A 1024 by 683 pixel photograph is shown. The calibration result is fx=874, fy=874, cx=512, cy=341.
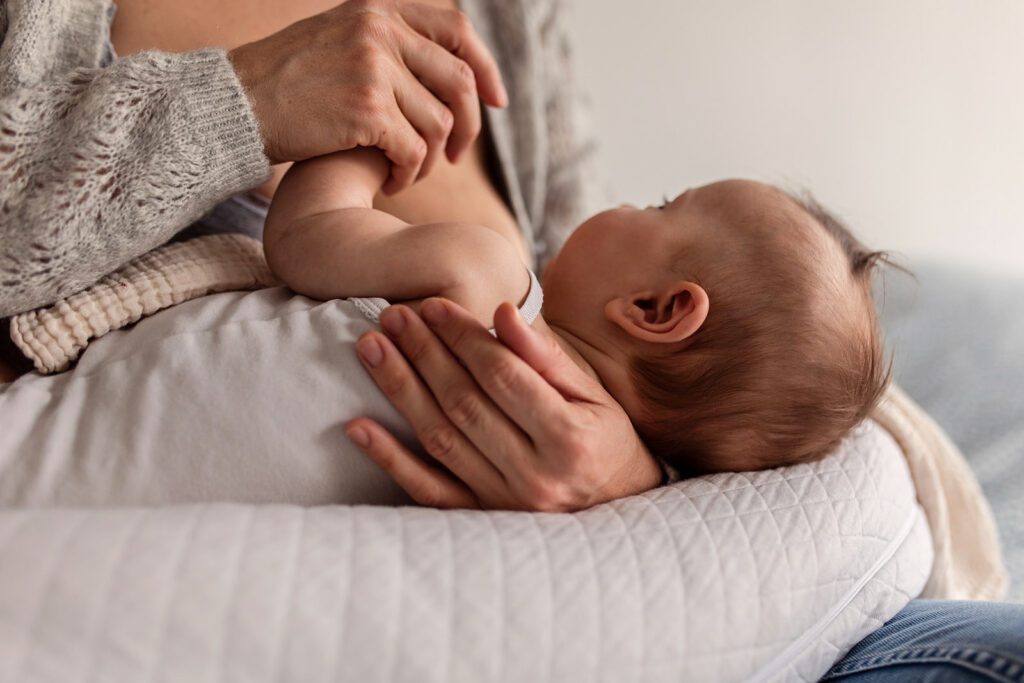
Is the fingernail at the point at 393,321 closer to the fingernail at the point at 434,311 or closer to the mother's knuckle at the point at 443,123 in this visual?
the fingernail at the point at 434,311

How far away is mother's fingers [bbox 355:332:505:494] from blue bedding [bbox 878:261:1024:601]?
3.05ft

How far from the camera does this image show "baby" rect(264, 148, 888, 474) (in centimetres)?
76

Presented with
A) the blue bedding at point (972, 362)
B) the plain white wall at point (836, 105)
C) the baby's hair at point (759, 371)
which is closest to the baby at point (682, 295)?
the baby's hair at point (759, 371)

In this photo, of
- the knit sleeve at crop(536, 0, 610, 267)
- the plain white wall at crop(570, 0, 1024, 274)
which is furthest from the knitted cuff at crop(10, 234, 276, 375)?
the plain white wall at crop(570, 0, 1024, 274)

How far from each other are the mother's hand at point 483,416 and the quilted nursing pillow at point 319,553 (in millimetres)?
32

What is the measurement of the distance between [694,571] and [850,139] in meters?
1.77

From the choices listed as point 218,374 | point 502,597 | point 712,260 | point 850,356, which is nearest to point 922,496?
point 850,356

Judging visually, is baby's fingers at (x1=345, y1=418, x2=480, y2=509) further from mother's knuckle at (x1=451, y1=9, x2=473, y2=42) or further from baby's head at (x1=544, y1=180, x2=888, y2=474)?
mother's knuckle at (x1=451, y1=9, x2=473, y2=42)

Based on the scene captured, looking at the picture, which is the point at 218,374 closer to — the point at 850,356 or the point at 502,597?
the point at 502,597

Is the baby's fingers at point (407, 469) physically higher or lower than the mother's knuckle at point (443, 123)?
lower

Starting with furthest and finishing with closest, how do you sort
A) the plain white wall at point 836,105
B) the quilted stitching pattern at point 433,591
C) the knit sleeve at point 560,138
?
1. the plain white wall at point 836,105
2. the knit sleeve at point 560,138
3. the quilted stitching pattern at point 433,591

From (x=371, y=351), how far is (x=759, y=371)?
0.35m

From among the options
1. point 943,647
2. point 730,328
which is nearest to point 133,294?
point 730,328

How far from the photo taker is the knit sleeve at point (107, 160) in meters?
0.68
